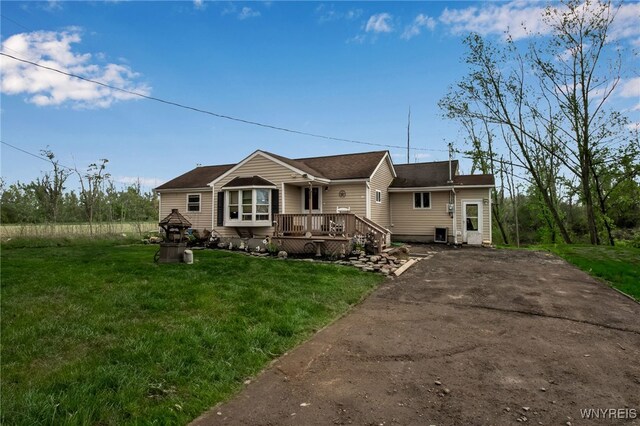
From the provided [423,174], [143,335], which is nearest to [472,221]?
[423,174]

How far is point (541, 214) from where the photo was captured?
81.3ft

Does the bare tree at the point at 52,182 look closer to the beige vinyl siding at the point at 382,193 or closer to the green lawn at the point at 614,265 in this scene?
the beige vinyl siding at the point at 382,193

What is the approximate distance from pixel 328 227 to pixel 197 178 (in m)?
10.6

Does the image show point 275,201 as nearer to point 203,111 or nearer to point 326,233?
point 326,233

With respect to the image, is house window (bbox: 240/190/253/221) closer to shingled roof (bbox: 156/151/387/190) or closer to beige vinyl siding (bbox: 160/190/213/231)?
shingled roof (bbox: 156/151/387/190)

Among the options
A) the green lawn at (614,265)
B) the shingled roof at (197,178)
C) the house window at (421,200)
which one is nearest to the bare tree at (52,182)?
the shingled roof at (197,178)

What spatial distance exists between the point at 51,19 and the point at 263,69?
8.13 m

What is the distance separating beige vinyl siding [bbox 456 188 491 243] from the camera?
50.8ft

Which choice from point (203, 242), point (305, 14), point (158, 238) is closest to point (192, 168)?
point (158, 238)

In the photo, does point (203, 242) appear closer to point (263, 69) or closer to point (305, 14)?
point (263, 69)

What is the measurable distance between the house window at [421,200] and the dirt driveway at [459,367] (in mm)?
10391

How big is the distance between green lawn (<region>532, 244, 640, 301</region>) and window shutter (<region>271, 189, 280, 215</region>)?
35.5ft

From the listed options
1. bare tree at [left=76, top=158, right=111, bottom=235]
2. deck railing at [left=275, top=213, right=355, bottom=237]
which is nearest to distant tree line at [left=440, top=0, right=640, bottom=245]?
deck railing at [left=275, top=213, right=355, bottom=237]

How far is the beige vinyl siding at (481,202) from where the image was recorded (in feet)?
50.8
